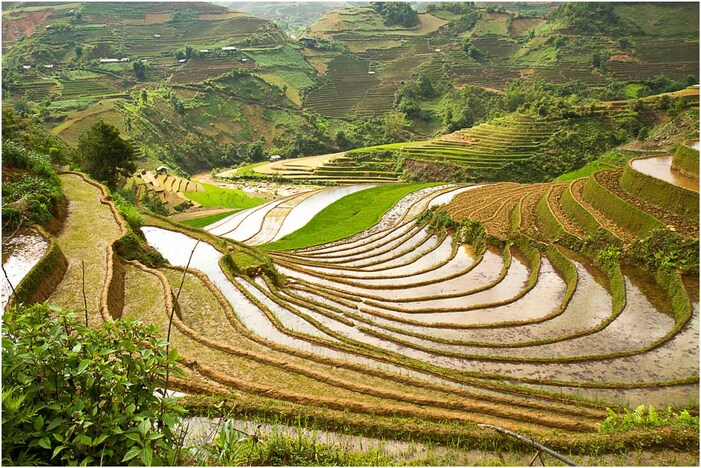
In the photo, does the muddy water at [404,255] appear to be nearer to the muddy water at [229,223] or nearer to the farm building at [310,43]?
the muddy water at [229,223]

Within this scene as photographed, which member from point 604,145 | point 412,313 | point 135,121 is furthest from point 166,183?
point 604,145

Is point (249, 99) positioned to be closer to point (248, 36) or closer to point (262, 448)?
point (248, 36)

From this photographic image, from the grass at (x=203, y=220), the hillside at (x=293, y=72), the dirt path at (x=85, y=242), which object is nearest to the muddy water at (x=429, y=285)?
the dirt path at (x=85, y=242)

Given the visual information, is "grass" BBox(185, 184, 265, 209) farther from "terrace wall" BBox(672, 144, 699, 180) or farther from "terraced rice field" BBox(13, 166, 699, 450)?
"terrace wall" BBox(672, 144, 699, 180)

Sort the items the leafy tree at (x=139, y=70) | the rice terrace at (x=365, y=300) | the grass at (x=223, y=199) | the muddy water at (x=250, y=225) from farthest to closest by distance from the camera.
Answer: the leafy tree at (x=139, y=70), the grass at (x=223, y=199), the muddy water at (x=250, y=225), the rice terrace at (x=365, y=300)

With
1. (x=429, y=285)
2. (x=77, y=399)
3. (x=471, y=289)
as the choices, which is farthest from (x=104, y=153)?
(x=77, y=399)

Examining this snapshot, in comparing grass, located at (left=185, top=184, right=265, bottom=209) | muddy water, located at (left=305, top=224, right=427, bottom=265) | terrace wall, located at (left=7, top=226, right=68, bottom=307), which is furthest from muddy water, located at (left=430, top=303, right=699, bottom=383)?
grass, located at (left=185, top=184, right=265, bottom=209)
